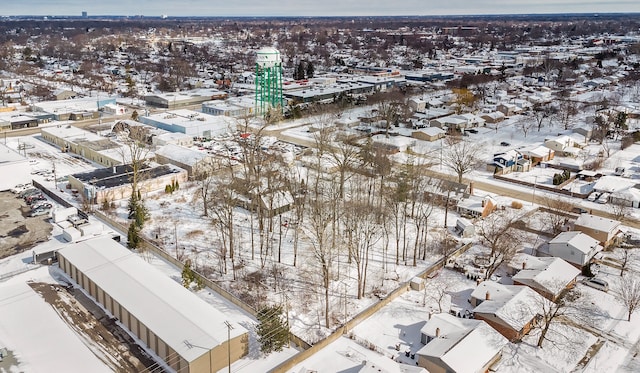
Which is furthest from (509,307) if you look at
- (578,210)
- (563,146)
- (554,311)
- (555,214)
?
(563,146)

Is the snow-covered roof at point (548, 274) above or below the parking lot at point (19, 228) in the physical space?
above

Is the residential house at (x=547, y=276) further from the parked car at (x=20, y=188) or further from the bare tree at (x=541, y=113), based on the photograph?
the bare tree at (x=541, y=113)

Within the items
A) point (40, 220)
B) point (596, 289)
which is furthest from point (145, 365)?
point (596, 289)

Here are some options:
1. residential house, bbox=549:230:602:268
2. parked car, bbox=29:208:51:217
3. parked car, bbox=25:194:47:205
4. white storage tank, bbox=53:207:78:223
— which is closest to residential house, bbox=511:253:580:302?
residential house, bbox=549:230:602:268

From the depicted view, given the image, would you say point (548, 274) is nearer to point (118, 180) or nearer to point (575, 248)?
point (575, 248)

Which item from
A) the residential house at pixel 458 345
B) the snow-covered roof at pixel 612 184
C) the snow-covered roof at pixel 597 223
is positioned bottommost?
the residential house at pixel 458 345

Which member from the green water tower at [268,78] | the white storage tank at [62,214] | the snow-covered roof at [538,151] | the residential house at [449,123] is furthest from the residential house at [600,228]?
the green water tower at [268,78]

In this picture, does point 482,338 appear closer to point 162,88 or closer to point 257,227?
point 257,227

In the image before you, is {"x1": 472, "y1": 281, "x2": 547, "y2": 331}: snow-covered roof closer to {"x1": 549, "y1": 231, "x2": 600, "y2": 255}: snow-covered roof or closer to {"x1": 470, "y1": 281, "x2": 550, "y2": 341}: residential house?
{"x1": 470, "y1": 281, "x2": 550, "y2": 341}: residential house
